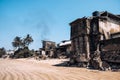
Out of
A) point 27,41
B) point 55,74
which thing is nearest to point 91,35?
point 55,74

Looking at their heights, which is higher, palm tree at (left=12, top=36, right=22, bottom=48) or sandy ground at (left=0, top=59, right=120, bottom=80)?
palm tree at (left=12, top=36, right=22, bottom=48)

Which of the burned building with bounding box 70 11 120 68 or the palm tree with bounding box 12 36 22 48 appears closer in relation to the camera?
the burned building with bounding box 70 11 120 68

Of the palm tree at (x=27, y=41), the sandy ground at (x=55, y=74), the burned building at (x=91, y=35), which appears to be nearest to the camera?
the sandy ground at (x=55, y=74)

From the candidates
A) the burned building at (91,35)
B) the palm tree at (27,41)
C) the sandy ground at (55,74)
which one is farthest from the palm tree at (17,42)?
the sandy ground at (55,74)

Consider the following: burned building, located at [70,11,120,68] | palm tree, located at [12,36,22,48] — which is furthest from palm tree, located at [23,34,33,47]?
burned building, located at [70,11,120,68]

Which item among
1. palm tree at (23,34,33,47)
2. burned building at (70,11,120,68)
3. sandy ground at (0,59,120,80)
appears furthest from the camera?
palm tree at (23,34,33,47)

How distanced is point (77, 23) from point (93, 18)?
2703 mm

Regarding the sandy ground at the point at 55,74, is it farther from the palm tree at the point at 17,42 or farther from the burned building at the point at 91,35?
the palm tree at the point at 17,42

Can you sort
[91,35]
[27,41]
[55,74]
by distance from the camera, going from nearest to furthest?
[55,74] < [91,35] < [27,41]

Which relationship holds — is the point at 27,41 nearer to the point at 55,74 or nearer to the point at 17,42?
the point at 17,42

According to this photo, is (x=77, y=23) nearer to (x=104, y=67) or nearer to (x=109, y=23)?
(x=109, y=23)

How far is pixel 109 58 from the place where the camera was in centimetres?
1911

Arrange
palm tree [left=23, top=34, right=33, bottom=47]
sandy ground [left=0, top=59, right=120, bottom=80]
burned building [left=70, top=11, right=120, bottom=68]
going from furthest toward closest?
palm tree [left=23, top=34, right=33, bottom=47], burned building [left=70, top=11, right=120, bottom=68], sandy ground [left=0, top=59, right=120, bottom=80]

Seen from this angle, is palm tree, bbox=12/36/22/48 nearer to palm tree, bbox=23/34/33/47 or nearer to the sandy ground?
palm tree, bbox=23/34/33/47
